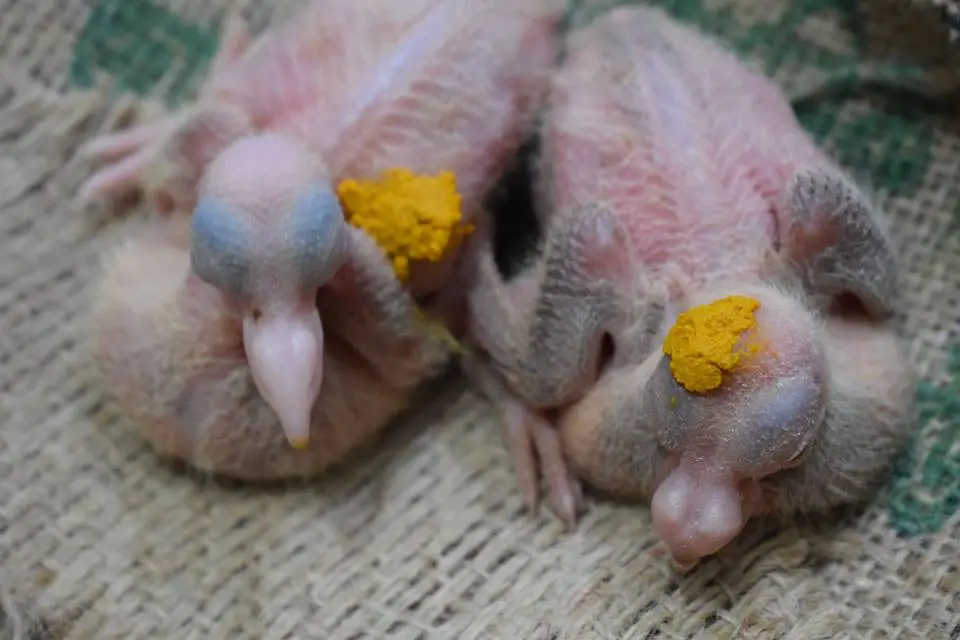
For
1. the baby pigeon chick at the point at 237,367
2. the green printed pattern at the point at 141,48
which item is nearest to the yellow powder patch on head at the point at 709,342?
the baby pigeon chick at the point at 237,367

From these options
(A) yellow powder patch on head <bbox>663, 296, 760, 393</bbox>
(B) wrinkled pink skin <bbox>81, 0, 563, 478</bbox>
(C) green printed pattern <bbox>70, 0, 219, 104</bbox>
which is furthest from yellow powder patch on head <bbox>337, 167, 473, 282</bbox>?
(C) green printed pattern <bbox>70, 0, 219, 104</bbox>

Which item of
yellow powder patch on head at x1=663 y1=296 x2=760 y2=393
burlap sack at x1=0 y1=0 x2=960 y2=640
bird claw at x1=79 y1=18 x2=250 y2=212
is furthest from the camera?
bird claw at x1=79 y1=18 x2=250 y2=212

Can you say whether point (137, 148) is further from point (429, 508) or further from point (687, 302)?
point (687, 302)

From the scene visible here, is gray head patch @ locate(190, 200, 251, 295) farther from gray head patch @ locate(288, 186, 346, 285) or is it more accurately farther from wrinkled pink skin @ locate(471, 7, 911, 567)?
wrinkled pink skin @ locate(471, 7, 911, 567)

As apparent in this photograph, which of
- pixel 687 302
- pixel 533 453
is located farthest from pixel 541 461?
pixel 687 302

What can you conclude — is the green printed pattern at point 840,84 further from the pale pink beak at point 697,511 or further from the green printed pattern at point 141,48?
the pale pink beak at point 697,511
